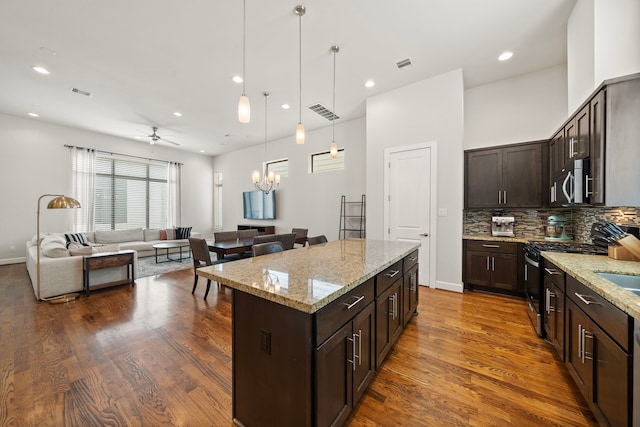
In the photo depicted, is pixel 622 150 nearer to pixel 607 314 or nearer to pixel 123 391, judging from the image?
pixel 607 314

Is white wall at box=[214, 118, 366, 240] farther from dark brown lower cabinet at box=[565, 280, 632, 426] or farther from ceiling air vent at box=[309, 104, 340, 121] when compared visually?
dark brown lower cabinet at box=[565, 280, 632, 426]

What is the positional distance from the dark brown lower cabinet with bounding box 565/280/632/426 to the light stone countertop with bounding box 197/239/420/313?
3.91 feet

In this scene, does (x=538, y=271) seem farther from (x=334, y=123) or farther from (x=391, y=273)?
(x=334, y=123)

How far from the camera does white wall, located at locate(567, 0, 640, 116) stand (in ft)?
6.67

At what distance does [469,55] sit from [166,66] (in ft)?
14.6

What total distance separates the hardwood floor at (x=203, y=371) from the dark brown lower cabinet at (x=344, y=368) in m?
0.23

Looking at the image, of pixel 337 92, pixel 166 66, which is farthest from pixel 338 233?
pixel 166 66

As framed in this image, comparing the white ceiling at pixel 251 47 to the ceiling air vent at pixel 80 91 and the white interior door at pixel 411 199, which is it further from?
the white interior door at pixel 411 199

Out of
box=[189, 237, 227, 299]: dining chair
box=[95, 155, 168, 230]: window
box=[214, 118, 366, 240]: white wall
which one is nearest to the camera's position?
box=[189, 237, 227, 299]: dining chair

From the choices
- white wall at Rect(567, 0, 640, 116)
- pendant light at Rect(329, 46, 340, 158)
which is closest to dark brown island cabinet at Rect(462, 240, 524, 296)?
white wall at Rect(567, 0, 640, 116)

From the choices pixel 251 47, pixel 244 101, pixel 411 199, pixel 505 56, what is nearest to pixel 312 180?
pixel 411 199

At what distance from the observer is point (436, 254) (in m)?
3.93

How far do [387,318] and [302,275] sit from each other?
930mm

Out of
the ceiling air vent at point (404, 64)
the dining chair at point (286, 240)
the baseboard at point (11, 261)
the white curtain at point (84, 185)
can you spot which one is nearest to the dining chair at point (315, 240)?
the dining chair at point (286, 240)
